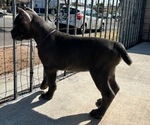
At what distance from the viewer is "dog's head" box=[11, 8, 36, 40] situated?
330 centimetres

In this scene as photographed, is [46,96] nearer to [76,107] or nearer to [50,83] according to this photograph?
[50,83]

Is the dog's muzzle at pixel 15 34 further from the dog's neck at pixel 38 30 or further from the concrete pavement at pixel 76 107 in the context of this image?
the concrete pavement at pixel 76 107

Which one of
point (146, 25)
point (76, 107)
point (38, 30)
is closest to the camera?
point (38, 30)

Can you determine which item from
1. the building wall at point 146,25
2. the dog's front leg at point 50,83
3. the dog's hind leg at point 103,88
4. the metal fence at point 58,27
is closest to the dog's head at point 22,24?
the metal fence at point 58,27

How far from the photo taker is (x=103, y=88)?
333cm

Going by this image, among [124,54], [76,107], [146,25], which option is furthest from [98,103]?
[146,25]

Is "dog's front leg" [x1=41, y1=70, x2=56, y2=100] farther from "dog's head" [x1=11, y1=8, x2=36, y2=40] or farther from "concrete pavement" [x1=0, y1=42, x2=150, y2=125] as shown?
"dog's head" [x1=11, y1=8, x2=36, y2=40]

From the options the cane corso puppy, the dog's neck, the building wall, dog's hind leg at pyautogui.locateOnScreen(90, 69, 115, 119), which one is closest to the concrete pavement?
dog's hind leg at pyautogui.locateOnScreen(90, 69, 115, 119)

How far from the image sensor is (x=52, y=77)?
370 cm

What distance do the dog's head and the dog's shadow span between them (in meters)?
0.95

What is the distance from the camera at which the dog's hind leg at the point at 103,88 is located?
329 centimetres

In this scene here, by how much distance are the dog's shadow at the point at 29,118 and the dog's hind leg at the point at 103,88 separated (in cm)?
12

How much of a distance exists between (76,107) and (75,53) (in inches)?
31.6

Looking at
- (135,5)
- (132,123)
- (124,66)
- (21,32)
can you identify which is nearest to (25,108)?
(21,32)
